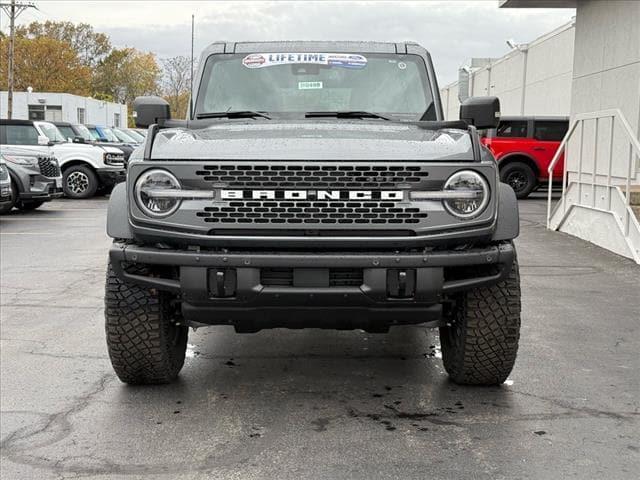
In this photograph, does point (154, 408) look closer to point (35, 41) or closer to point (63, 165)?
point (63, 165)

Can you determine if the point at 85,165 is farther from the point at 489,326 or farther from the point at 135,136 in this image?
the point at 489,326

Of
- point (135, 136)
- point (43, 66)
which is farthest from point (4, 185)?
point (43, 66)

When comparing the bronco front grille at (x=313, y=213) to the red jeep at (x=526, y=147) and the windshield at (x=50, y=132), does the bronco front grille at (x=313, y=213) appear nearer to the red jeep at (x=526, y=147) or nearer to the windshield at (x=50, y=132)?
the windshield at (x=50, y=132)

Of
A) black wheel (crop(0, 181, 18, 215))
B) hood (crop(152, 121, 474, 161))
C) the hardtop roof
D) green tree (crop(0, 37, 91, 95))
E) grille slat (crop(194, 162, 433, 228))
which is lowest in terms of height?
black wheel (crop(0, 181, 18, 215))

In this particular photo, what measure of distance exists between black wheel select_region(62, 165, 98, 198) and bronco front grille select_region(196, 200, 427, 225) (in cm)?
1608

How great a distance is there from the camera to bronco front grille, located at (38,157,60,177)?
51.0 ft

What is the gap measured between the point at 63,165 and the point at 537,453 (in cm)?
1700

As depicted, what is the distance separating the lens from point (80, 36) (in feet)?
316

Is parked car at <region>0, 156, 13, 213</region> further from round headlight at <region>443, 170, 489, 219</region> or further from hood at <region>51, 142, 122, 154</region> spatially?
round headlight at <region>443, 170, 489, 219</region>

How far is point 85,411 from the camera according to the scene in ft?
14.0

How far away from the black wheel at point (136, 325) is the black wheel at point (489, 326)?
1.54 metres

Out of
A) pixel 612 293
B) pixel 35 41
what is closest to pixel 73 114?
pixel 35 41

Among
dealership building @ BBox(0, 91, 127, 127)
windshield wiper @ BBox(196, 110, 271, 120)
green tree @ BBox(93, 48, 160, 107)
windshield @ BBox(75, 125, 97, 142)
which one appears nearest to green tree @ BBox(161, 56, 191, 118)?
dealership building @ BBox(0, 91, 127, 127)

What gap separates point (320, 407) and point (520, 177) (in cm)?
1648
